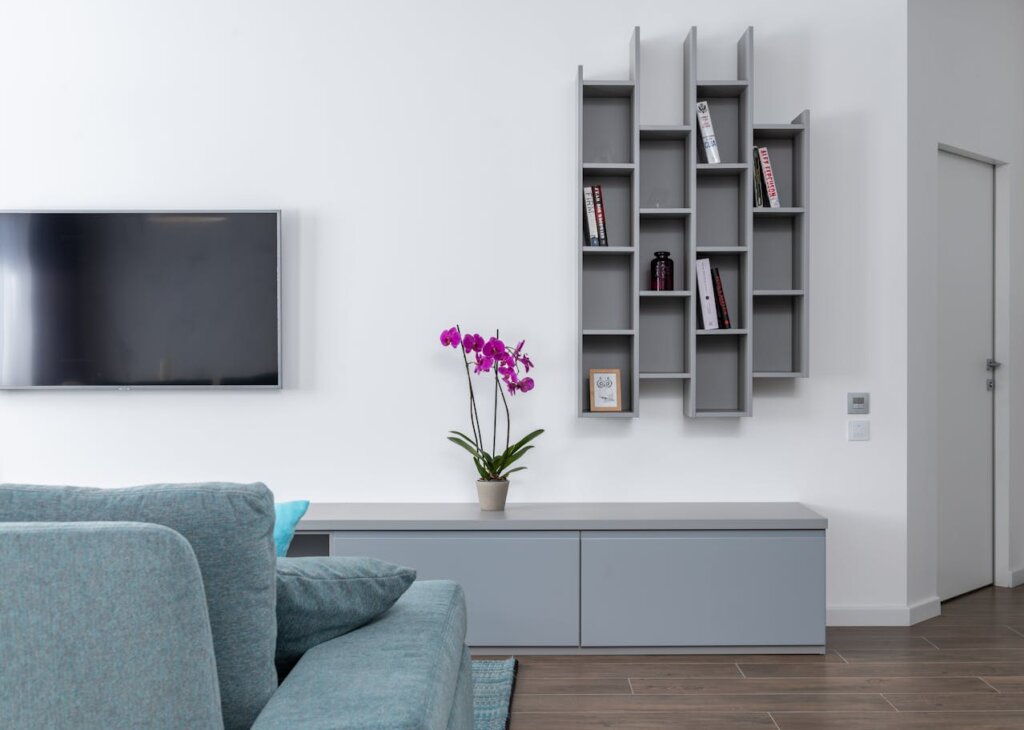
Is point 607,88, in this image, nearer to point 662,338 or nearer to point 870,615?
point 662,338

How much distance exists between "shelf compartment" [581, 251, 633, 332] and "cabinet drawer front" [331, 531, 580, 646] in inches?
36.0

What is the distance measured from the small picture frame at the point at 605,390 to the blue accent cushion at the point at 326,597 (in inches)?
75.9

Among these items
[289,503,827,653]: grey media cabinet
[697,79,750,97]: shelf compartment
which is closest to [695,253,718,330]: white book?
[697,79,750,97]: shelf compartment

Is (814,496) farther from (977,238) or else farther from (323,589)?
(323,589)

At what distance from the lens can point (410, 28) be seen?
11.8ft

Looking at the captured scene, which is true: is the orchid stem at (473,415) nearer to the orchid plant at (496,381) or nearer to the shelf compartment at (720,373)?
the orchid plant at (496,381)

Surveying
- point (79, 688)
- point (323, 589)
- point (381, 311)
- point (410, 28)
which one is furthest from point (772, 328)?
point (79, 688)

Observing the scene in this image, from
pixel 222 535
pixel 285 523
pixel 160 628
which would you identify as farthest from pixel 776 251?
pixel 160 628

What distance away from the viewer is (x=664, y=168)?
360 cm

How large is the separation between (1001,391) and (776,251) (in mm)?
1554

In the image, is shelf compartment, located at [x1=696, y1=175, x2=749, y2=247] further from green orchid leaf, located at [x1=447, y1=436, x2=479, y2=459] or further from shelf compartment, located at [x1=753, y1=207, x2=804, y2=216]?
green orchid leaf, located at [x1=447, y1=436, x2=479, y2=459]

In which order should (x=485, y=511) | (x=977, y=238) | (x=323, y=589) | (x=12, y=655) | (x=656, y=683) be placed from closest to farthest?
(x=12, y=655) → (x=323, y=589) → (x=656, y=683) → (x=485, y=511) → (x=977, y=238)

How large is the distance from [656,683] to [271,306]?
203 cm

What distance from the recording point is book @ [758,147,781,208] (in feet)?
11.3
